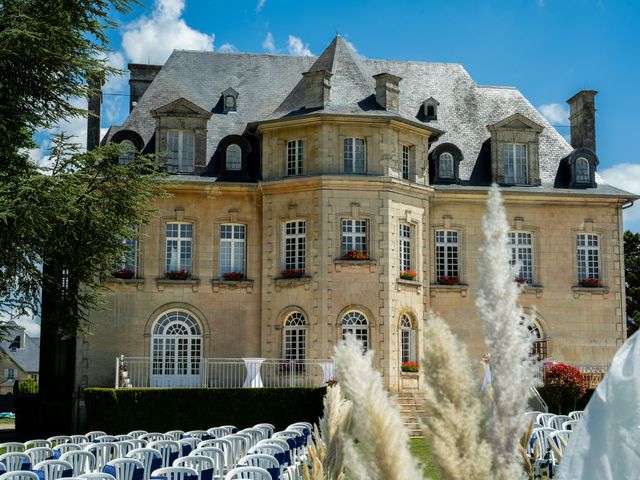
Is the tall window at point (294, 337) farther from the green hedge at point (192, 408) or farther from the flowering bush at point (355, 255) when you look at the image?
the green hedge at point (192, 408)

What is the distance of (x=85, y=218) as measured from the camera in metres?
18.1

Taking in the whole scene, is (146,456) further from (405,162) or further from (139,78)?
(139,78)

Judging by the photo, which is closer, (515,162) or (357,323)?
(357,323)

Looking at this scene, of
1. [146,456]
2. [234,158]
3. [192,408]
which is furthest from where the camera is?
[234,158]

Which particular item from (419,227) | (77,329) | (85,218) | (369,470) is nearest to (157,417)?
(77,329)

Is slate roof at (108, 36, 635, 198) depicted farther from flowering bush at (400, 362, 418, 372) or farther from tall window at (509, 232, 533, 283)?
flowering bush at (400, 362, 418, 372)

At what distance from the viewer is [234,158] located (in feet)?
86.5

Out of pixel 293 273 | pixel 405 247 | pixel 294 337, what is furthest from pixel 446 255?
pixel 294 337

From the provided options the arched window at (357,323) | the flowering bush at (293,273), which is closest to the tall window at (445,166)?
the arched window at (357,323)

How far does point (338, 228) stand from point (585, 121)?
1000 centimetres

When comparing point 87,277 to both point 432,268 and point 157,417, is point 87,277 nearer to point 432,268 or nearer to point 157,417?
point 157,417

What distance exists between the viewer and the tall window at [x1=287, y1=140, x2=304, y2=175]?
2508 centimetres

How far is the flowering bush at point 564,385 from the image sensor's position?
Result: 20.8 meters

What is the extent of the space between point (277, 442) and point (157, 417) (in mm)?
10359
